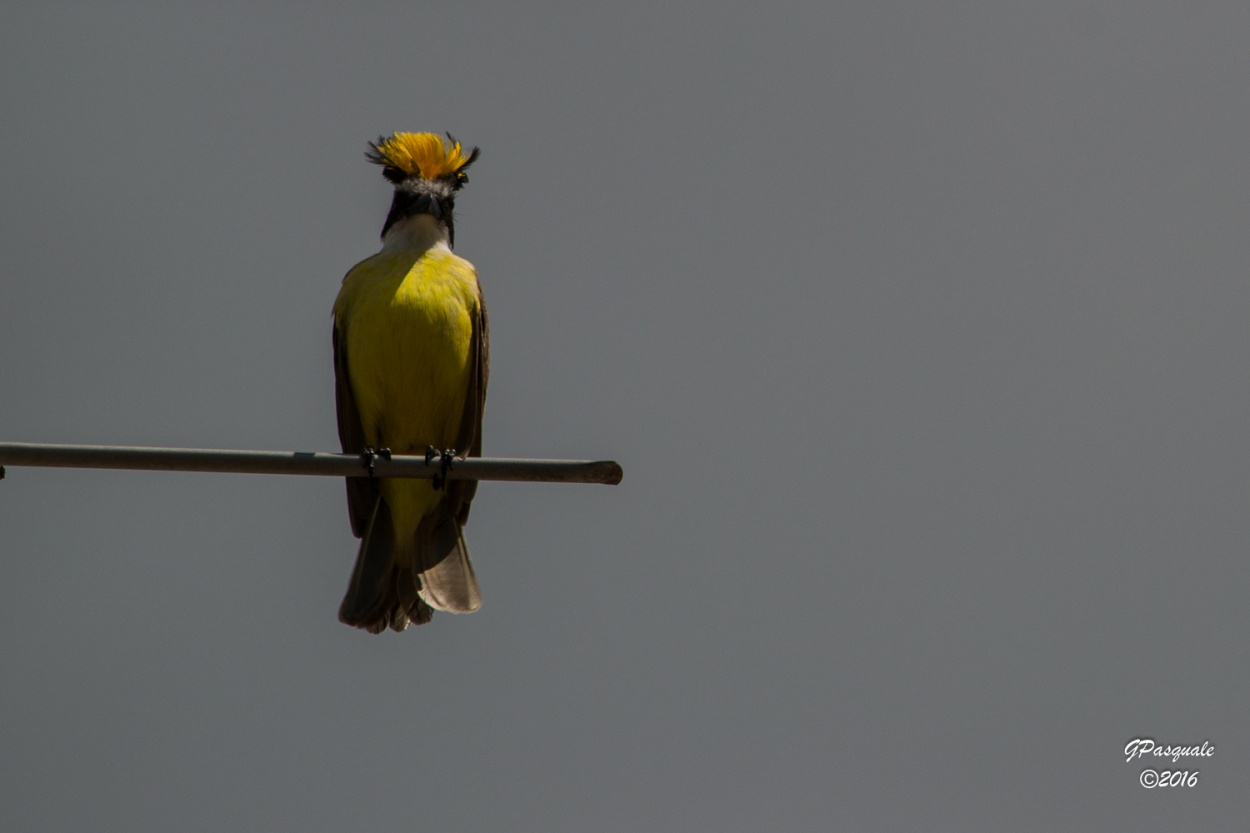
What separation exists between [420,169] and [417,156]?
0.08m

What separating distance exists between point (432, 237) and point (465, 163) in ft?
1.96

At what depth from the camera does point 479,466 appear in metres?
4.90

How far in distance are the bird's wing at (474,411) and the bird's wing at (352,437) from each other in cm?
49

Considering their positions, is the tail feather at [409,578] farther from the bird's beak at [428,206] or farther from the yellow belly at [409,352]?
the bird's beak at [428,206]

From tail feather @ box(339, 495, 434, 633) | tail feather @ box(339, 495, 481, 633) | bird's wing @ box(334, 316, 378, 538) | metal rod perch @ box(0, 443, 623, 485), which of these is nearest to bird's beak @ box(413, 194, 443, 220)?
bird's wing @ box(334, 316, 378, 538)

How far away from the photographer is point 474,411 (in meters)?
8.30

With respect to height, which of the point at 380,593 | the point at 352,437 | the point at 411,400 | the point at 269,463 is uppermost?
the point at 411,400

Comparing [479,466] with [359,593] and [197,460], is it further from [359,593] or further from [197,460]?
[359,593]

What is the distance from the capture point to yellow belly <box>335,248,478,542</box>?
26.4 ft

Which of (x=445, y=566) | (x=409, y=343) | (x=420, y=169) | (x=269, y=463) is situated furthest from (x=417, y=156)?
(x=269, y=463)

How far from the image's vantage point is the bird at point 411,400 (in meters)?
8.05

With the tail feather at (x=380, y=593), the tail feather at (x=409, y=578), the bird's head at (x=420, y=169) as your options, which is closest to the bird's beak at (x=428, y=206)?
the bird's head at (x=420, y=169)

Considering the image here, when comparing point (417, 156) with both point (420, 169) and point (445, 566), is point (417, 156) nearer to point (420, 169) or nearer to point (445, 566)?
point (420, 169)

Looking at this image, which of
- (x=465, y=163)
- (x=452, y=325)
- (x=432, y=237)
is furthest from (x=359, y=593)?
(x=465, y=163)
